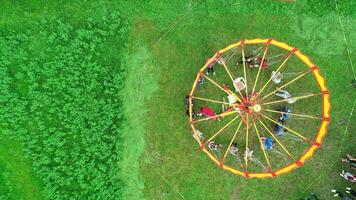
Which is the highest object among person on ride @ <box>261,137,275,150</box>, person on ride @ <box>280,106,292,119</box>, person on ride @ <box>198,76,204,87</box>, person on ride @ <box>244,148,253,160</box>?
person on ride @ <box>198,76,204,87</box>

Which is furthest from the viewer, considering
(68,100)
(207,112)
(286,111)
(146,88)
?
(146,88)

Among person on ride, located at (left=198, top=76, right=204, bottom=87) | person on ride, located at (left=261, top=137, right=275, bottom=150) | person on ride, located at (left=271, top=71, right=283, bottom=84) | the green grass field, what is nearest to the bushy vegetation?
the green grass field

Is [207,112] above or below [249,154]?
above

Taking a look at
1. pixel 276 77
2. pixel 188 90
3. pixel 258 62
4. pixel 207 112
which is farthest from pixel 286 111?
pixel 188 90

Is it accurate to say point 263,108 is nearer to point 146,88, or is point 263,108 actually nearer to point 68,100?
point 146,88

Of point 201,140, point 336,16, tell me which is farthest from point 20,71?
point 336,16

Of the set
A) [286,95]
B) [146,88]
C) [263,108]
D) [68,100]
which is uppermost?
[68,100]

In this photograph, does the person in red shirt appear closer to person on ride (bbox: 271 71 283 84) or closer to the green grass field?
the green grass field
